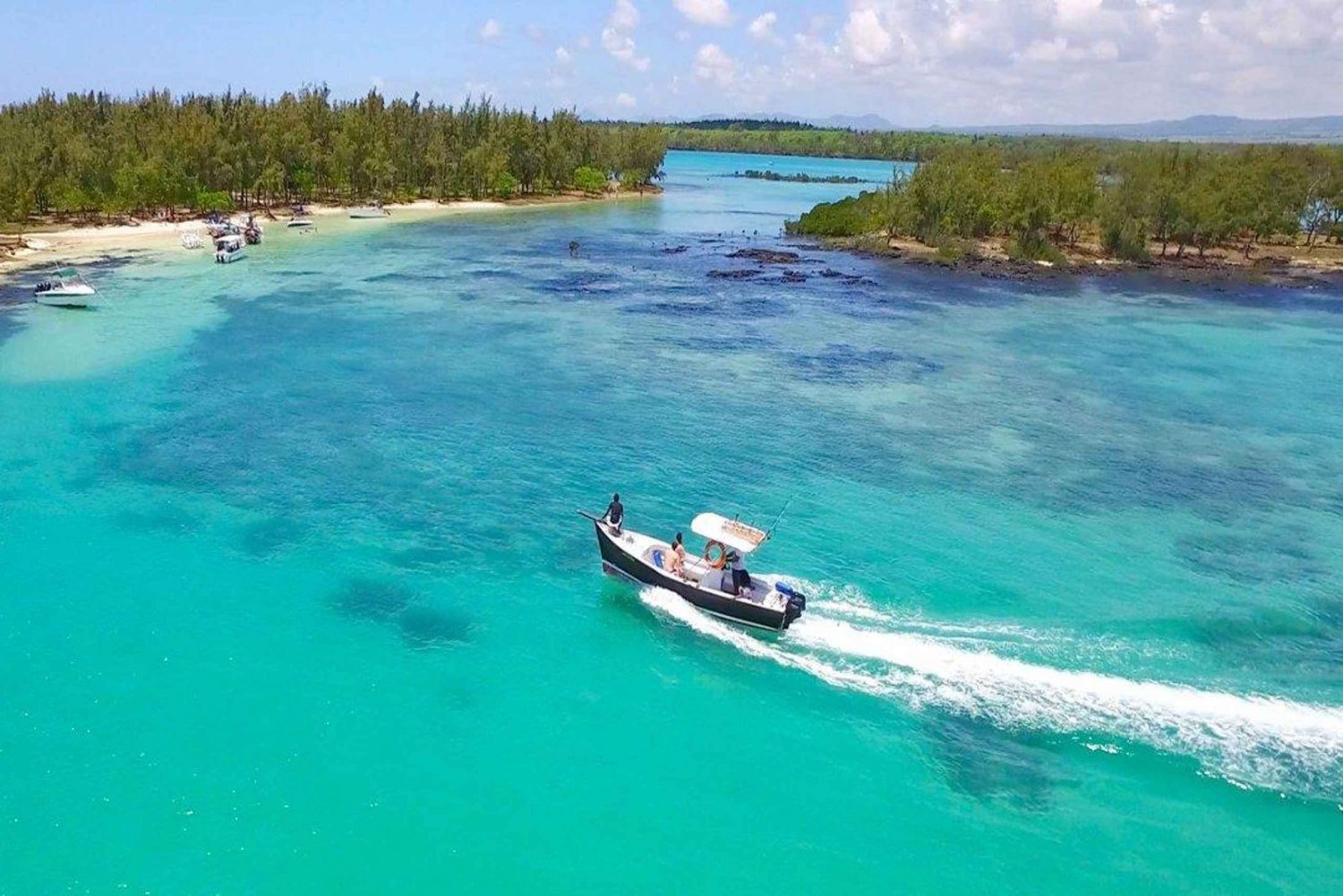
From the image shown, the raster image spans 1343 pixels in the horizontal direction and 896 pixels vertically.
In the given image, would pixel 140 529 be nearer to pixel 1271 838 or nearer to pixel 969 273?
pixel 1271 838

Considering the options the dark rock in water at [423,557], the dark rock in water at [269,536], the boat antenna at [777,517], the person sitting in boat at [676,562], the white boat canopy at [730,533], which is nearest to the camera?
the white boat canopy at [730,533]

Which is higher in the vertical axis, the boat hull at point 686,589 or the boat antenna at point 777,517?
the boat antenna at point 777,517

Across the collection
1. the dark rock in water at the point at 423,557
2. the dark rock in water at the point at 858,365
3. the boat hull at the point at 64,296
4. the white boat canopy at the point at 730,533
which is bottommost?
the dark rock in water at the point at 423,557

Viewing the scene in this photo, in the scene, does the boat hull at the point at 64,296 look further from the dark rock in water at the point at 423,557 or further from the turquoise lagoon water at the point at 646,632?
the dark rock in water at the point at 423,557

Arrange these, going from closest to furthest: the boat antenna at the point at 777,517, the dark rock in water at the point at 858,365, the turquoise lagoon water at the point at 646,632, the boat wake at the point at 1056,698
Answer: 1. the turquoise lagoon water at the point at 646,632
2. the boat wake at the point at 1056,698
3. the boat antenna at the point at 777,517
4. the dark rock in water at the point at 858,365

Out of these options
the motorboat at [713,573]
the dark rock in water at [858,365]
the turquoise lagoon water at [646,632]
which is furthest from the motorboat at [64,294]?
the motorboat at [713,573]

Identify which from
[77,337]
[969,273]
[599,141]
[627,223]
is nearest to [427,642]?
[77,337]
